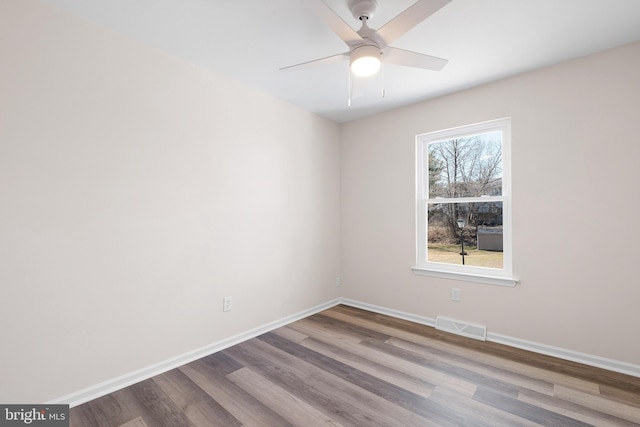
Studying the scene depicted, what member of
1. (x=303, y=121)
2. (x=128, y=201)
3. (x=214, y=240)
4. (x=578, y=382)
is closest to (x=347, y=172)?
(x=303, y=121)

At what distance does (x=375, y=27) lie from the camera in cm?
194

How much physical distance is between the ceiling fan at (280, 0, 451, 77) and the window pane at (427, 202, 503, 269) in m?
1.71

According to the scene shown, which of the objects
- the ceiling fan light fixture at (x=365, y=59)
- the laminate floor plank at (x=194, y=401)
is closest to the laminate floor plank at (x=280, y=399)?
the laminate floor plank at (x=194, y=401)

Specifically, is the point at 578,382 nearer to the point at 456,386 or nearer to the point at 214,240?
the point at 456,386

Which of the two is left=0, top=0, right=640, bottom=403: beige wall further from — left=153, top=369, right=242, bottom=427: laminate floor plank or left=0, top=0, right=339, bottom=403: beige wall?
left=153, top=369, right=242, bottom=427: laminate floor plank

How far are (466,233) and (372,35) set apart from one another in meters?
2.26

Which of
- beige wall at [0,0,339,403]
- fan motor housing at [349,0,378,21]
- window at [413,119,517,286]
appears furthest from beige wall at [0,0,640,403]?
fan motor housing at [349,0,378,21]

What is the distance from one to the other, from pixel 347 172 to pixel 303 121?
0.89m

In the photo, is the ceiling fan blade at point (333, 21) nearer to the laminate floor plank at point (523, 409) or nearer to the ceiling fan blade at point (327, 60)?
the ceiling fan blade at point (327, 60)

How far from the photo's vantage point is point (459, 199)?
306 centimetres

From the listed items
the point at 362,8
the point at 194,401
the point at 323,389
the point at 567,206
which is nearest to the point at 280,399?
the point at 323,389

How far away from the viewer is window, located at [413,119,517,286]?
2793mm

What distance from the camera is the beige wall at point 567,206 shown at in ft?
7.09

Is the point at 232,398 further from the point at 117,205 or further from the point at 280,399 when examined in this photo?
the point at 117,205
